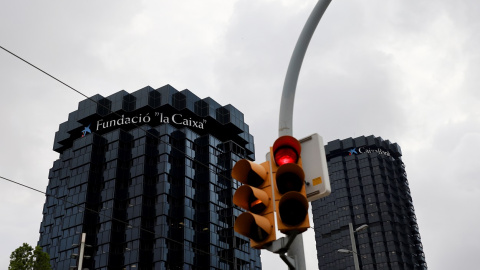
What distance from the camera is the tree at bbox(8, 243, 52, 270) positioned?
46312mm

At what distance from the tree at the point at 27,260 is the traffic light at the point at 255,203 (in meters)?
44.9

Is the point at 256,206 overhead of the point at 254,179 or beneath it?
beneath

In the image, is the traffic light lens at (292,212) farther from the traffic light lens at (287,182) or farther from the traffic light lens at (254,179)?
the traffic light lens at (254,179)

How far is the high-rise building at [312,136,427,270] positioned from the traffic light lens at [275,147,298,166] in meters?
163

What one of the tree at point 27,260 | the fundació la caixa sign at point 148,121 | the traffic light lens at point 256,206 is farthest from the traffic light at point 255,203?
the fundació la caixa sign at point 148,121

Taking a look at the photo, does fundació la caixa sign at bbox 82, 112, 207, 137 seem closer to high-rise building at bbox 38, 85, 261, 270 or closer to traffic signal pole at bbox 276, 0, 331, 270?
high-rise building at bbox 38, 85, 261, 270

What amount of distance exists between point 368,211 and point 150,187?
102m

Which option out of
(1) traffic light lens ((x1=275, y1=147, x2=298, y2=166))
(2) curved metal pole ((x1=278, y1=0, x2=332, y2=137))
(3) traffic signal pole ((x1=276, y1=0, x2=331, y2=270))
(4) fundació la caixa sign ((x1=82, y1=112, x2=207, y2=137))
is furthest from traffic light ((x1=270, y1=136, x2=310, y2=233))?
(4) fundació la caixa sign ((x1=82, y1=112, x2=207, y2=137))

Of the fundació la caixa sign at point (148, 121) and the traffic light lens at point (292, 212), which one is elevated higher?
the fundació la caixa sign at point (148, 121)

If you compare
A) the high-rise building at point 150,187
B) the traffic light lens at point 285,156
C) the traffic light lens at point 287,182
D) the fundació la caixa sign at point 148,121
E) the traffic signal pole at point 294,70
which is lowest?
the traffic light lens at point 287,182

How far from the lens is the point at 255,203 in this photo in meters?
6.44

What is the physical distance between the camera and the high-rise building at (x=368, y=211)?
166125 mm

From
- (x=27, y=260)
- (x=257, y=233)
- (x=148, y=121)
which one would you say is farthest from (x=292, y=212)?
(x=148, y=121)

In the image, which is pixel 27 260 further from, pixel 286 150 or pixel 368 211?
pixel 368 211
